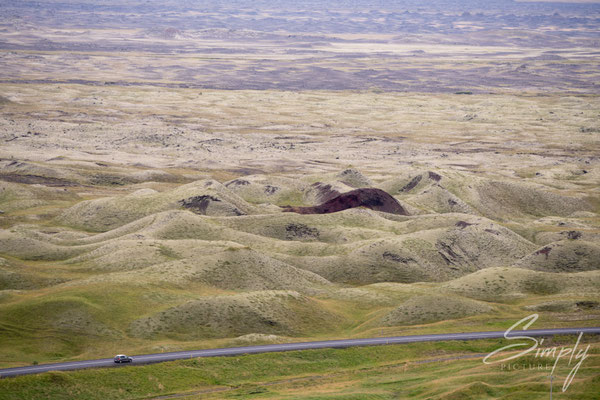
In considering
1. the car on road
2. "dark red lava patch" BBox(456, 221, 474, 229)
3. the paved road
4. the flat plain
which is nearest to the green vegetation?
the flat plain

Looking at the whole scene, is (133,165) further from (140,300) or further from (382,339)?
(382,339)

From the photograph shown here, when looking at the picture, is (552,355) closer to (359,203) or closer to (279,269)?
(279,269)

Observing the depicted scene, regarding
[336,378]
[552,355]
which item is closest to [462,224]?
[552,355]

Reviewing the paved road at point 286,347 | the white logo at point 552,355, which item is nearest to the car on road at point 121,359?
the paved road at point 286,347

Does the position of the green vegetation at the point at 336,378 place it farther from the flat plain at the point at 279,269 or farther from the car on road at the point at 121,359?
the car on road at the point at 121,359

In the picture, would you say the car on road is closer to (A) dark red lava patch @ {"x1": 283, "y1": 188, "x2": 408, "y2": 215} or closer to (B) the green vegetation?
(B) the green vegetation
